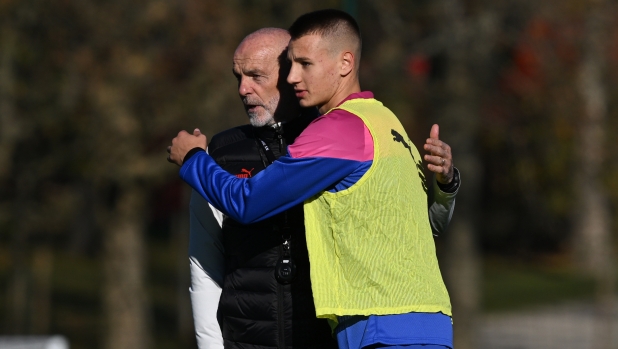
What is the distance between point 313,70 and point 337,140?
0.30m

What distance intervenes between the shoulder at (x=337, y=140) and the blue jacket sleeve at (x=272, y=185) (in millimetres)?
21

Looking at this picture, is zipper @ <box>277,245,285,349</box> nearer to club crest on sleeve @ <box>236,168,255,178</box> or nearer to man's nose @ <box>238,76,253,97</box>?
club crest on sleeve @ <box>236,168,255,178</box>

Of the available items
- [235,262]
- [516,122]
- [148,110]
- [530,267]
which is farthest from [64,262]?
[235,262]

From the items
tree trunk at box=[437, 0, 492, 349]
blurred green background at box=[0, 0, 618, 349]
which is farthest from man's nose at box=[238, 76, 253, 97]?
tree trunk at box=[437, 0, 492, 349]

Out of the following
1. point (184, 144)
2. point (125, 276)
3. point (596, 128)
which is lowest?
point (184, 144)

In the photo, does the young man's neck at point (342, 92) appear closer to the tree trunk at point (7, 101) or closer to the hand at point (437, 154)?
the hand at point (437, 154)

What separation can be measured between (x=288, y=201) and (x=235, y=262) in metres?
0.48

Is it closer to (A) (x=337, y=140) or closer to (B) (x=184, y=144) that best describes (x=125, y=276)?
(B) (x=184, y=144)

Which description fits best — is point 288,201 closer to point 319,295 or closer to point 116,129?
point 319,295

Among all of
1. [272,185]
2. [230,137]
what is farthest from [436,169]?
[230,137]

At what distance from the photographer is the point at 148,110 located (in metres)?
13.8

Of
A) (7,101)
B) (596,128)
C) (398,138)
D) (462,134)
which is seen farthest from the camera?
(462,134)

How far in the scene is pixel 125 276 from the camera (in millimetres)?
15172

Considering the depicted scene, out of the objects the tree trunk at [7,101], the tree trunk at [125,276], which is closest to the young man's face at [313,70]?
the tree trunk at [7,101]
